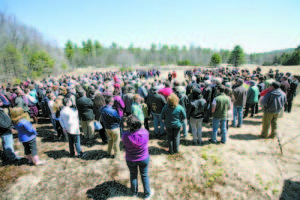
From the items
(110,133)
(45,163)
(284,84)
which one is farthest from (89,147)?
(284,84)

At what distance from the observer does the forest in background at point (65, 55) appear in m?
30.1

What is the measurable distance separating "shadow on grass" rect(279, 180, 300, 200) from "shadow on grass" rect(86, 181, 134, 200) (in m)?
3.69

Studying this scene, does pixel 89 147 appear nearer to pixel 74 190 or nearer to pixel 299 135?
pixel 74 190

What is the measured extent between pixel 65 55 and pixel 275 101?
76975 millimetres

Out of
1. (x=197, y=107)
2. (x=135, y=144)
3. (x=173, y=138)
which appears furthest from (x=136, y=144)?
(x=197, y=107)

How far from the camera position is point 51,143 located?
6.05 metres

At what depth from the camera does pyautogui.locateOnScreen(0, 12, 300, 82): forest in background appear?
30053mm

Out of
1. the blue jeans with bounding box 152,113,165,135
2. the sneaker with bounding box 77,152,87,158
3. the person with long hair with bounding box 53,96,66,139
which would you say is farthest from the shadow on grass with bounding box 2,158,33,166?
the blue jeans with bounding box 152,113,165,135

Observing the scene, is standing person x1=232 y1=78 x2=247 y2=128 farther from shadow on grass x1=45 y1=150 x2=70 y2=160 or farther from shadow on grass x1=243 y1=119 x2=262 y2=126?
shadow on grass x1=45 y1=150 x2=70 y2=160

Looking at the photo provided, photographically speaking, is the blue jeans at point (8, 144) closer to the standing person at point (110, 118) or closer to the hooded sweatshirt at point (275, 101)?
the standing person at point (110, 118)

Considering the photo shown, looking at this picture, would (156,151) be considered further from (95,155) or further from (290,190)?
(290,190)

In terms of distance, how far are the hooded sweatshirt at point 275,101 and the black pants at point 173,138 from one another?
356 cm

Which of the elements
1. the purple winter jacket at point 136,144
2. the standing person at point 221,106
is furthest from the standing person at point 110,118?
the standing person at point 221,106

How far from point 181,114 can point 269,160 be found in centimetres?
309
